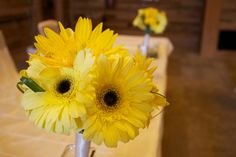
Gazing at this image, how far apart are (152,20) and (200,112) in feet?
3.78

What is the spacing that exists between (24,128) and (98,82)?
2.30ft

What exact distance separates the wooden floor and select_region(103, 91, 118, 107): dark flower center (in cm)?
176

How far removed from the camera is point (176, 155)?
222 centimetres

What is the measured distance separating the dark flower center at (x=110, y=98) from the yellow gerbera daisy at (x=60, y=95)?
54 millimetres

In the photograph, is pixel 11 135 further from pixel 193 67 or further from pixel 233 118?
pixel 193 67

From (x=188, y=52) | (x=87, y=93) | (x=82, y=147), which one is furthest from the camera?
(x=188, y=52)

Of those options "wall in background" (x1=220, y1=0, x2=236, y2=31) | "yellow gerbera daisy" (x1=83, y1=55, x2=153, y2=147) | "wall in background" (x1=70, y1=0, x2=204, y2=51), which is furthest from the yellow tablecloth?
"wall in background" (x1=70, y1=0, x2=204, y2=51)

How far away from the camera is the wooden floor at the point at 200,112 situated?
93.0 inches

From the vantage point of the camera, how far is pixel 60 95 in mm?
556

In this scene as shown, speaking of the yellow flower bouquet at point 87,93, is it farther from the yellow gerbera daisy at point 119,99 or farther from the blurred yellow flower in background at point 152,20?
the blurred yellow flower in background at point 152,20

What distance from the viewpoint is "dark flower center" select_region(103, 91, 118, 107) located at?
1.88 ft

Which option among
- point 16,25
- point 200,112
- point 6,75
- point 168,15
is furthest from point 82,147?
point 168,15

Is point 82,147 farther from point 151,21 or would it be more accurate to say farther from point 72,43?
point 151,21

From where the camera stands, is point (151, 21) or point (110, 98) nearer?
point (110, 98)
